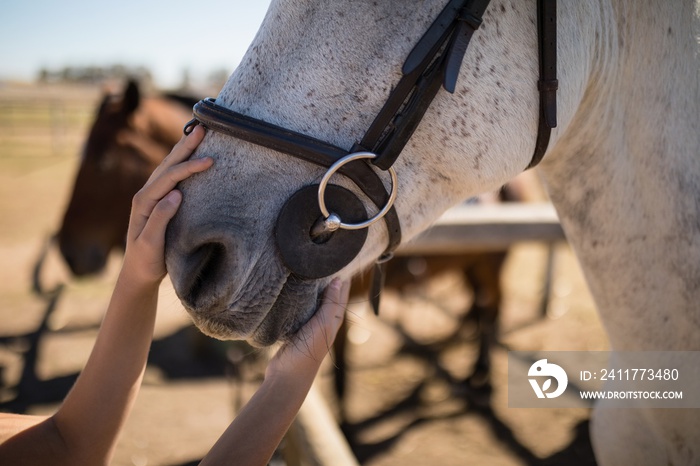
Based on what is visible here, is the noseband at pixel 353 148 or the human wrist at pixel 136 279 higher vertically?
the noseband at pixel 353 148

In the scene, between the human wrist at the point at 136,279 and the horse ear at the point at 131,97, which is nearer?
the human wrist at the point at 136,279

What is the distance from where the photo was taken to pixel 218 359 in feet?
15.9

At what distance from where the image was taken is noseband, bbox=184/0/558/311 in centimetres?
115

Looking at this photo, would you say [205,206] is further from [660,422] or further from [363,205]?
[660,422]

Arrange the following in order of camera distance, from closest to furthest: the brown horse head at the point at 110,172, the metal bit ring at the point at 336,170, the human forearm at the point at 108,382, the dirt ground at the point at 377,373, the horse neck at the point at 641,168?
1. the metal bit ring at the point at 336,170
2. the human forearm at the point at 108,382
3. the horse neck at the point at 641,168
4. the dirt ground at the point at 377,373
5. the brown horse head at the point at 110,172

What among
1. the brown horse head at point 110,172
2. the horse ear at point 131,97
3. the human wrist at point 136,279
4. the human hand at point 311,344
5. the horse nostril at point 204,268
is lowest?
the brown horse head at point 110,172

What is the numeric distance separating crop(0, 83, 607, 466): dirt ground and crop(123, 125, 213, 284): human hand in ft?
1.27

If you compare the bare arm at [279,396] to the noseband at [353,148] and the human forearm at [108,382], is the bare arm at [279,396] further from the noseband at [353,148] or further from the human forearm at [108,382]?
the human forearm at [108,382]

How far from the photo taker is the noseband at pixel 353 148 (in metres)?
1.15

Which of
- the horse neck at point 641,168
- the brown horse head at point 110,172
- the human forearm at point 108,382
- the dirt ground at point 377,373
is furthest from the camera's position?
the brown horse head at point 110,172

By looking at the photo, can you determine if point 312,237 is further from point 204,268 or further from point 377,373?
point 377,373

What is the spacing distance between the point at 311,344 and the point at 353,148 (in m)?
0.49

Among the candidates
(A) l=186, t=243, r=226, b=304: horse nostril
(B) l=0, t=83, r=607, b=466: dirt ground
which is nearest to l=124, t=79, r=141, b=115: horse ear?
(B) l=0, t=83, r=607, b=466: dirt ground

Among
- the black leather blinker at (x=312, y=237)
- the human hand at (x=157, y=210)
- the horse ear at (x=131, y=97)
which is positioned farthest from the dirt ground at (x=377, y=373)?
the horse ear at (x=131, y=97)
